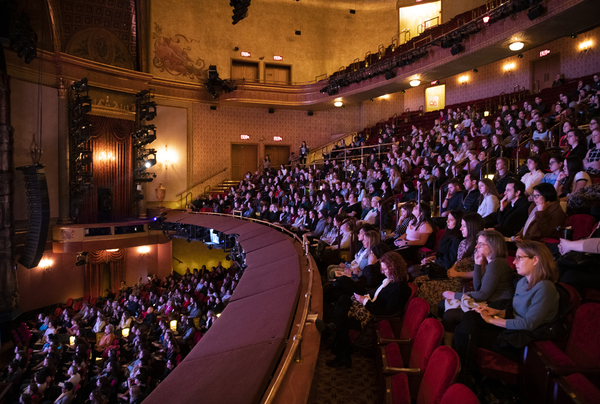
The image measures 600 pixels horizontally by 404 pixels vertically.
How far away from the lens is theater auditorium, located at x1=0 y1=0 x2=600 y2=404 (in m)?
2.09

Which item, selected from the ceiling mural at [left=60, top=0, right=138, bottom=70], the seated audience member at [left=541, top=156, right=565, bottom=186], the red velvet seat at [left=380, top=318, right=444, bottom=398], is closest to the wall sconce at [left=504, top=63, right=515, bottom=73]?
the seated audience member at [left=541, top=156, right=565, bottom=186]

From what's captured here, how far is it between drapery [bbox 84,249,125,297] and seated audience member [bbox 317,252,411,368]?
431 inches

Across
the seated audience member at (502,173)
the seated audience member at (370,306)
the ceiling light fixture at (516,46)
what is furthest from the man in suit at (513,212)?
the ceiling light fixture at (516,46)

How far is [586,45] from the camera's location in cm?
1078

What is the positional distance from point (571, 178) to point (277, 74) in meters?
13.2

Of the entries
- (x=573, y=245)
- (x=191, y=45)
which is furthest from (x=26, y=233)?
(x=573, y=245)

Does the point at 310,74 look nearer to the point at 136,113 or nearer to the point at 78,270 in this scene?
the point at 136,113

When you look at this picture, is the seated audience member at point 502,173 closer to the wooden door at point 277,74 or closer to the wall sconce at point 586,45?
the wall sconce at point 586,45

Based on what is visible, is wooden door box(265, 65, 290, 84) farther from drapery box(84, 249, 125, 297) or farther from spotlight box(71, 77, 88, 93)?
drapery box(84, 249, 125, 297)

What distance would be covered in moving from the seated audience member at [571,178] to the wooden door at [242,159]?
12.2 m

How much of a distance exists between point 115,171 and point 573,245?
40.2 ft

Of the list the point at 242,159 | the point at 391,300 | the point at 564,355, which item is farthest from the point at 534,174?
the point at 242,159

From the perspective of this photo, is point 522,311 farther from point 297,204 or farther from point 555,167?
point 297,204

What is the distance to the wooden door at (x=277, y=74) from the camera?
609 inches
